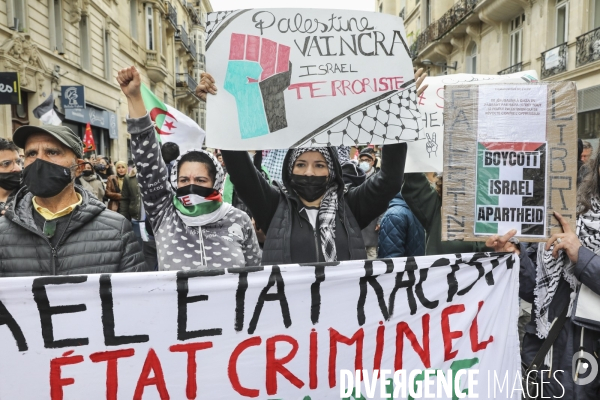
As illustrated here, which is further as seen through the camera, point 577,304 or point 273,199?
point 273,199

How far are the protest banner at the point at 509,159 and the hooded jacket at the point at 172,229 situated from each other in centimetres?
100

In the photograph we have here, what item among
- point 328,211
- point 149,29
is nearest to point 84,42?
point 149,29

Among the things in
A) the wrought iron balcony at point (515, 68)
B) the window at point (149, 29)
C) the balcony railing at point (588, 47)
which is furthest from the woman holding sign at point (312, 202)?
the window at point (149, 29)

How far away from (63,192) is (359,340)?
4.74ft

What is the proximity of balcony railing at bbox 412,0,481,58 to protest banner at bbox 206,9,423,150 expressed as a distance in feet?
66.0

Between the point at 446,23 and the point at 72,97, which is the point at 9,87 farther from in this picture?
the point at 446,23

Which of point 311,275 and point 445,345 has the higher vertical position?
point 311,275

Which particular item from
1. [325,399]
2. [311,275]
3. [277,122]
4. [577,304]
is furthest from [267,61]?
[577,304]

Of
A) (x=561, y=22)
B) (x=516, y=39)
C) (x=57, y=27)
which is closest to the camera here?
(x=561, y=22)

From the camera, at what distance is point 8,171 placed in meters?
3.54

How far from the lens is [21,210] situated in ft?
7.02

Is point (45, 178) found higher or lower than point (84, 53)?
lower

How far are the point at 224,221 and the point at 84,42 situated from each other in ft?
57.0

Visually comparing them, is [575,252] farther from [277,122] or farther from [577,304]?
[277,122]
